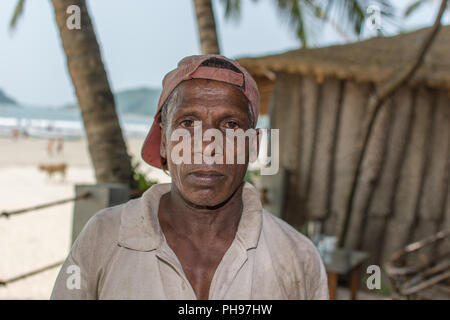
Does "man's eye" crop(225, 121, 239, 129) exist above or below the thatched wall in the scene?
above

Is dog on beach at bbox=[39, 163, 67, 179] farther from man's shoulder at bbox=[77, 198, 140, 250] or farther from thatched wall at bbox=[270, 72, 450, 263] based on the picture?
man's shoulder at bbox=[77, 198, 140, 250]

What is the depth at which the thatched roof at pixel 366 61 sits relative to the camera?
4.71 metres

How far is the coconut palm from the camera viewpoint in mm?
3027

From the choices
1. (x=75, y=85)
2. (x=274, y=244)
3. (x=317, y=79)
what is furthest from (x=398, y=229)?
(x=274, y=244)

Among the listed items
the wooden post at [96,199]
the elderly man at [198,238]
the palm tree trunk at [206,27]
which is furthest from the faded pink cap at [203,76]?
the palm tree trunk at [206,27]

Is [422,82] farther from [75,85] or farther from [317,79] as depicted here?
[75,85]

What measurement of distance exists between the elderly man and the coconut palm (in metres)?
2.08

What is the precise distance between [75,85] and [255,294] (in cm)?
255

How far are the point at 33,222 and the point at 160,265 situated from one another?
339 inches

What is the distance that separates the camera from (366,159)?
527 cm

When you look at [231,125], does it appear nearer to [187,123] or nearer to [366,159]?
[187,123]

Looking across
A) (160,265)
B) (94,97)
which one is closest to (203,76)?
(160,265)

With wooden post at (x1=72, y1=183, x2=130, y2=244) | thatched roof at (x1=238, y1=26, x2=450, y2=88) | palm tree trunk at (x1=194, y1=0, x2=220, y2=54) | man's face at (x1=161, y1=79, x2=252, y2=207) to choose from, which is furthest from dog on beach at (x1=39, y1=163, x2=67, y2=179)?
man's face at (x1=161, y1=79, x2=252, y2=207)

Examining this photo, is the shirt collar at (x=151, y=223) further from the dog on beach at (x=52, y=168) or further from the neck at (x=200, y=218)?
the dog on beach at (x=52, y=168)
